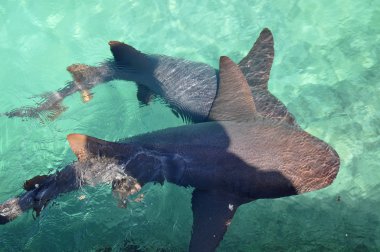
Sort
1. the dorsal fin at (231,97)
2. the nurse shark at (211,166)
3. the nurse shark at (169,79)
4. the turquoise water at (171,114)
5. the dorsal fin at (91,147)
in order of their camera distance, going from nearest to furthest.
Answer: the dorsal fin at (91,147) < the nurse shark at (211,166) < the dorsal fin at (231,97) < the turquoise water at (171,114) < the nurse shark at (169,79)

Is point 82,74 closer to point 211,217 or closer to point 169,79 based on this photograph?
point 169,79

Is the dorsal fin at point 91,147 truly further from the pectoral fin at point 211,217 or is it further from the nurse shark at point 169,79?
the nurse shark at point 169,79

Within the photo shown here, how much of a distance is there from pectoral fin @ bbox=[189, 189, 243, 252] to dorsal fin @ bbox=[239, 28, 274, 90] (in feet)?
7.98

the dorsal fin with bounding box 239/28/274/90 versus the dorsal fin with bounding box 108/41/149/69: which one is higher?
the dorsal fin with bounding box 108/41/149/69

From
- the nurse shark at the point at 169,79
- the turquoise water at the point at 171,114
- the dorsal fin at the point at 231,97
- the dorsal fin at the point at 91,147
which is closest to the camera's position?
the dorsal fin at the point at 91,147

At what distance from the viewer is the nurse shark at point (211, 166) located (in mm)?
4730

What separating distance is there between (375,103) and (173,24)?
454 cm

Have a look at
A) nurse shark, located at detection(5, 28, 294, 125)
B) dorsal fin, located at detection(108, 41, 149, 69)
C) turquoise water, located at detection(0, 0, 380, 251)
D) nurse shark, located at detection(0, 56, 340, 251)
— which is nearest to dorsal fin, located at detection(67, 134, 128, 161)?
nurse shark, located at detection(0, 56, 340, 251)

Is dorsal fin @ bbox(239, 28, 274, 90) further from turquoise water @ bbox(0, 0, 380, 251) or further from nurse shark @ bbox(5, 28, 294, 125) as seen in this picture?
turquoise water @ bbox(0, 0, 380, 251)

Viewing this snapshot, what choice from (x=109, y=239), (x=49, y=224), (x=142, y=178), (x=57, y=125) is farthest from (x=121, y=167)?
(x=57, y=125)

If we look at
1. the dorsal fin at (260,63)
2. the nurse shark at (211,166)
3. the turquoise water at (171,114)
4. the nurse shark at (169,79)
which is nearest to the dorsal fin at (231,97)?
the nurse shark at (211,166)

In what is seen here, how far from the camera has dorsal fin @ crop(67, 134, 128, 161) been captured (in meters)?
4.41

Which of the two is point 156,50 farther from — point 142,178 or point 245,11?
point 142,178

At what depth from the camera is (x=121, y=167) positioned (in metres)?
5.22
